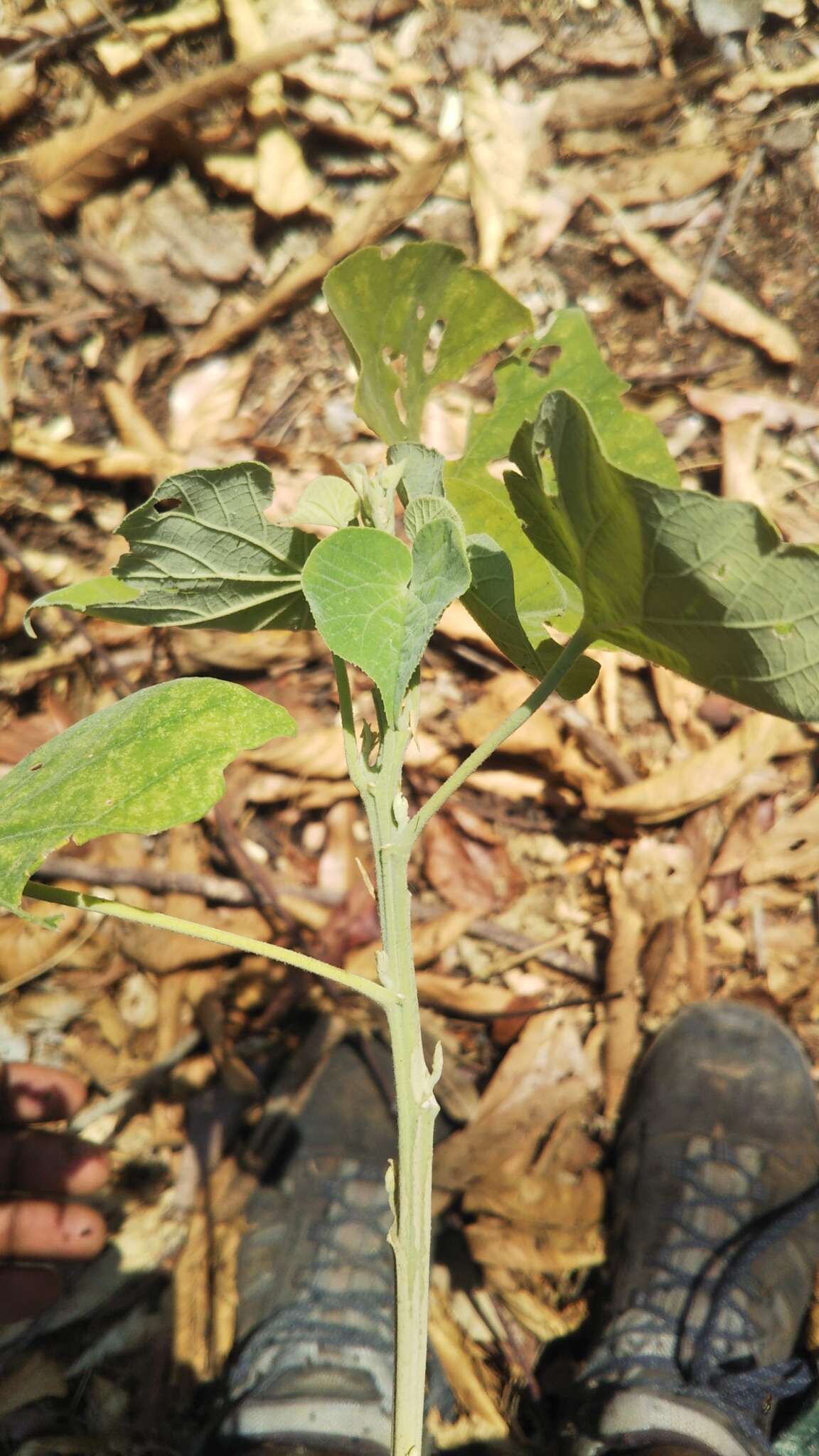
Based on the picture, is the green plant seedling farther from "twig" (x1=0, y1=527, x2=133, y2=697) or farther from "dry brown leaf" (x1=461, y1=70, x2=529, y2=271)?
"dry brown leaf" (x1=461, y1=70, x2=529, y2=271)

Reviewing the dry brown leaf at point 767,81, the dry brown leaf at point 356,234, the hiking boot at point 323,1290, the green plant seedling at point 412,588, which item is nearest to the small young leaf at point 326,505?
the green plant seedling at point 412,588

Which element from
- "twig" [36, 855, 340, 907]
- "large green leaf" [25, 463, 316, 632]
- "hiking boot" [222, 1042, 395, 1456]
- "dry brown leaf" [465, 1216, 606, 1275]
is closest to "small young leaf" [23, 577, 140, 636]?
"large green leaf" [25, 463, 316, 632]

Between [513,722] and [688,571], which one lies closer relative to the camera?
[688,571]

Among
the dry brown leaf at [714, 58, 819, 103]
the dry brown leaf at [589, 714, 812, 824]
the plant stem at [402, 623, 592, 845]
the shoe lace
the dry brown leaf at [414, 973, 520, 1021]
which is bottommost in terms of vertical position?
the shoe lace

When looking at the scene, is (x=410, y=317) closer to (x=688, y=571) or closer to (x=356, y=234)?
(x=688, y=571)

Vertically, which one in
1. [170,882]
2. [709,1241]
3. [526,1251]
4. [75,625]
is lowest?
[709,1241]

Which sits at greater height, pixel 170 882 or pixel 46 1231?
pixel 170 882

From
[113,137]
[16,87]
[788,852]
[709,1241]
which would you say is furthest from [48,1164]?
[16,87]
